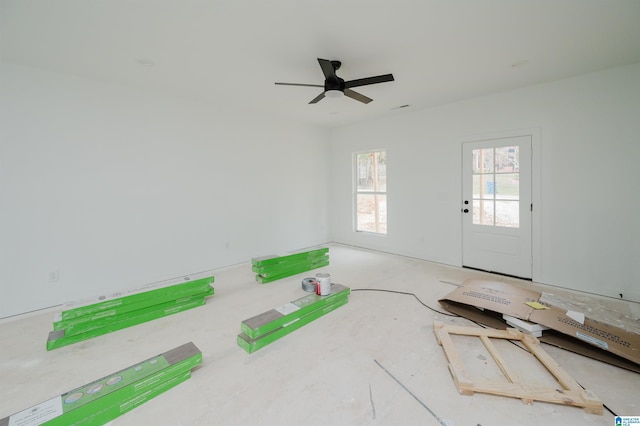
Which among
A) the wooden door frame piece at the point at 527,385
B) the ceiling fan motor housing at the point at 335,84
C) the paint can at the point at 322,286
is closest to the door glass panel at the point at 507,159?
the wooden door frame piece at the point at 527,385

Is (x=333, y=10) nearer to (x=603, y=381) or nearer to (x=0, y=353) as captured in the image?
(x=603, y=381)

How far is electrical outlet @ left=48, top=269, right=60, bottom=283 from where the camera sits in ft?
10.5

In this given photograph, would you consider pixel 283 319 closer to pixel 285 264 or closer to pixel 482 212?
pixel 285 264

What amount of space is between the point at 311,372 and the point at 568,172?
4.00 m

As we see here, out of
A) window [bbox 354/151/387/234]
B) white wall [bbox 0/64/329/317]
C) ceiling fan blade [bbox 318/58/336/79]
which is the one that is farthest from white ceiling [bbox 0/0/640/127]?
window [bbox 354/151/387/234]

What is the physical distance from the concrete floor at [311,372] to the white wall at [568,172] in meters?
1.91

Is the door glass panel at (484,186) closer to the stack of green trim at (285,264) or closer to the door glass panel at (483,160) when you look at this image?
the door glass panel at (483,160)

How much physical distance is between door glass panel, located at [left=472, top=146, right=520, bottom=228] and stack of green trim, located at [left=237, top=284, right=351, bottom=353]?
2.72 metres

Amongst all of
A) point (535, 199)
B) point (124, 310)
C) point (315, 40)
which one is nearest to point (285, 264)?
point (124, 310)

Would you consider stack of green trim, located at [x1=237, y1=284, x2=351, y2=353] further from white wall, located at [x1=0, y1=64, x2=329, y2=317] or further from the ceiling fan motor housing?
white wall, located at [x1=0, y1=64, x2=329, y2=317]

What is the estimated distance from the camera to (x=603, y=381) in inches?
74.2

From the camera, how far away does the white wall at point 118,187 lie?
3010 mm

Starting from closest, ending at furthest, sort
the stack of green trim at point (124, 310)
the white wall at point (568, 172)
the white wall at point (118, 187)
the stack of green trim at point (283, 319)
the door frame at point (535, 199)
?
the stack of green trim at point (283, 319)
the stack of green trim at point (124, 310)
the white wall at point (118, 187)
the white wall at point (568, 172)
the door frame at point (535, 199)

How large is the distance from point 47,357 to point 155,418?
1.44m
